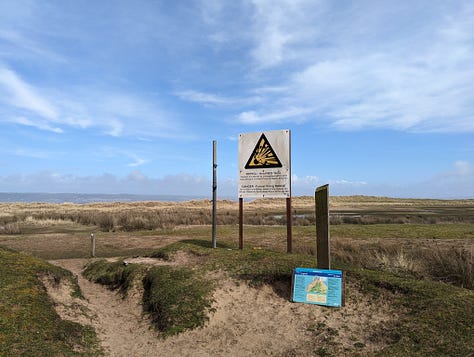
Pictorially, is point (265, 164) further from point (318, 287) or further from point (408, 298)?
point (408, 298)

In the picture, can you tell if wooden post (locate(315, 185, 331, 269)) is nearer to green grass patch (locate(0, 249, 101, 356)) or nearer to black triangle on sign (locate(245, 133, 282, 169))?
black triangle on sign (locate(245, 133, 282, 169))

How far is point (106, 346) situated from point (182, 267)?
3.30 m

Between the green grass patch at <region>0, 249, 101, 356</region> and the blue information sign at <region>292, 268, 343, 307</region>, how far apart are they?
12.7 feet

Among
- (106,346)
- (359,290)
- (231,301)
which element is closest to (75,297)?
(106,346)

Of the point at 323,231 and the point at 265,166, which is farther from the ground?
the point at 265,166

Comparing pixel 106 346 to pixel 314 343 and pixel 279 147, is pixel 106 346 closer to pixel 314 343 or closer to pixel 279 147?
pixel 314 343

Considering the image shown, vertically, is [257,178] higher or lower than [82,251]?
higher

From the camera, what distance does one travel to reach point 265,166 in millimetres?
11164

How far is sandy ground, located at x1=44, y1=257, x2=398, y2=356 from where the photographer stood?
19.1 feet

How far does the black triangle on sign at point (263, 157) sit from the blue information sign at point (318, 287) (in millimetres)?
4352

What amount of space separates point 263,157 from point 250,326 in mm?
5715

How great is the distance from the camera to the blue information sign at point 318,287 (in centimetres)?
693

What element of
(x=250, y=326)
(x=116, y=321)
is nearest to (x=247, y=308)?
(x=250, y=326)

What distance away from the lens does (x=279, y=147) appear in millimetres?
10922
